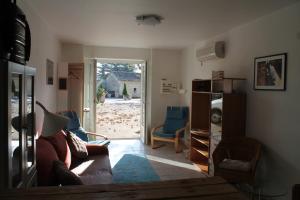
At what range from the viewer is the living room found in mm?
2779

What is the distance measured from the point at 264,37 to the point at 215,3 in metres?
0.91

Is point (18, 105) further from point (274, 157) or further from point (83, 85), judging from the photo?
point (83, 85)

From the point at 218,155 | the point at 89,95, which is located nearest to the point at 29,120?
the point at 218,155

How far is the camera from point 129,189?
3.26ft

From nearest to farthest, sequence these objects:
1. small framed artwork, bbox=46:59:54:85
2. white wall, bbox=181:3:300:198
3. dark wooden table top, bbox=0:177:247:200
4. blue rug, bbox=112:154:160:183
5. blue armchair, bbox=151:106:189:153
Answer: dark wooden table top, bbox=0:177:247:200 < white wall, bbox=181:3:300:198 < blue rug, bbox=112:154:160:183 < small framed artwork, bbox=46:59:54:85 < blue armchair, bbox=151:106:189:153

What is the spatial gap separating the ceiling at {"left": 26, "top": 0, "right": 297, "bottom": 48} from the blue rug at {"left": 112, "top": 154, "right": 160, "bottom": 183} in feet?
7.50

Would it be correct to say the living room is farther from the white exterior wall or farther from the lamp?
the white exterior wall

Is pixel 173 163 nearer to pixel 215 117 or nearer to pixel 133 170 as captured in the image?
pixel 133 170

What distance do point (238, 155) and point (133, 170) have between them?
Answer: 5.55ft

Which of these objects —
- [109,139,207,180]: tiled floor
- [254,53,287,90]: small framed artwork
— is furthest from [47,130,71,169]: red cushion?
[254,53,287,90]: small framed artwork

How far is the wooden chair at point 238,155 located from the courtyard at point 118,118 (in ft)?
12.2

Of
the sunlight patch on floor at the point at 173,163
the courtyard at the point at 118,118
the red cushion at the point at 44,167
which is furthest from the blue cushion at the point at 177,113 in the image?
the red cushion at the point at 44,167

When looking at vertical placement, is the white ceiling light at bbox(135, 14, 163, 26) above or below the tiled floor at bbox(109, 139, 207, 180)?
above

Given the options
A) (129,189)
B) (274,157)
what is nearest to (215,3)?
(274,157)
